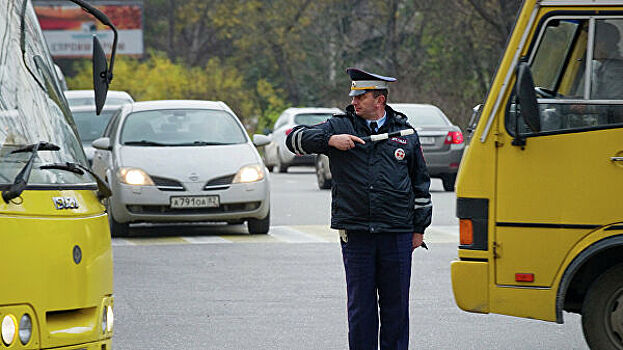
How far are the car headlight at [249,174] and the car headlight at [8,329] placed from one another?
9618mm

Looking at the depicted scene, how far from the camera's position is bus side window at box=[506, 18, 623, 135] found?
24.2ft

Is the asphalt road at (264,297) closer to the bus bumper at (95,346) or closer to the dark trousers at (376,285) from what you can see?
the dark trousers at (376,285)

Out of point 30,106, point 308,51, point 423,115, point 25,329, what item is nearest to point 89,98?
point 423,115

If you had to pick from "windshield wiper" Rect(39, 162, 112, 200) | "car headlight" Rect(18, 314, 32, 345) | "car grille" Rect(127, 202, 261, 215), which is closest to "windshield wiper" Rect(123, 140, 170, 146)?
"car grille" Rect(127, 202, 261, 215)

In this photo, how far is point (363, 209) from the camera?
22.2 feet

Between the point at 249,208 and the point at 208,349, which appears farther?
the point at 249,208

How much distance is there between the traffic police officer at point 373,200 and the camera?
6.79 meters

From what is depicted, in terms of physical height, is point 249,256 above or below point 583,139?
below

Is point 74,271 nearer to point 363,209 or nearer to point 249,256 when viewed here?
point 363,209

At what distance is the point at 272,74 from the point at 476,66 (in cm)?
2398

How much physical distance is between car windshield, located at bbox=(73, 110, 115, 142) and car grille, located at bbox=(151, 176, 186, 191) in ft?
24.0

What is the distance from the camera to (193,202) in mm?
14883

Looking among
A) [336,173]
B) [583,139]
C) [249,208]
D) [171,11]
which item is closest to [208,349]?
[336,173]

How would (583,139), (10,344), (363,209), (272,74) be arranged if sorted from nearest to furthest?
1. (10,344)
2. (363,209)
3. (583,139)
4. (272,74)
